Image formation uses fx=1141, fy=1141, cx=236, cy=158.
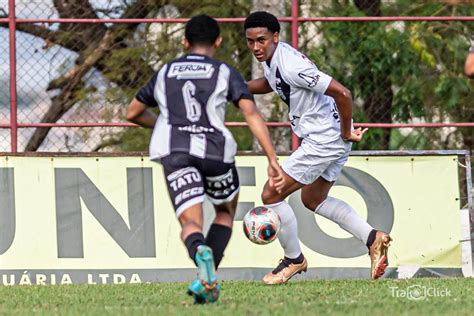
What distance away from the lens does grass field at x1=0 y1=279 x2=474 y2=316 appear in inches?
A: 253

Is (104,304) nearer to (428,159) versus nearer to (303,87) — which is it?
(303,87)

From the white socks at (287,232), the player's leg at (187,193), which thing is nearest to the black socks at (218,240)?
the player's leg at (187,193)

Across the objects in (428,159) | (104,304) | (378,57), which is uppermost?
(378,57)

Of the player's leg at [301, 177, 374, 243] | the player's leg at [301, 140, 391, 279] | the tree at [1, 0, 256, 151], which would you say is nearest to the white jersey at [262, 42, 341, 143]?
the player's leg at [301, 140, 391, 279]

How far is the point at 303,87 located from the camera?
8469 mm

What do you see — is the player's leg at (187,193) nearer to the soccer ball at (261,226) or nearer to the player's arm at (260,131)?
the player's arm at (260,131)

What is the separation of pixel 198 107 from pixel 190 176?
0.41 meters

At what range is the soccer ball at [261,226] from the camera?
8250mm

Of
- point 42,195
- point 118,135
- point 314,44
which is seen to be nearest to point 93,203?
point 42,195

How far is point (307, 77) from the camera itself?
8344 mm

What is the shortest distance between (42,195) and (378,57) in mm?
4914

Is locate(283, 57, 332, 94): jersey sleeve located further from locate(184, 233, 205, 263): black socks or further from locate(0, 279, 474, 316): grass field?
locate(184, 233, 205, 263): black socks

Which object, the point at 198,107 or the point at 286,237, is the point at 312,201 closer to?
the point at 286,237

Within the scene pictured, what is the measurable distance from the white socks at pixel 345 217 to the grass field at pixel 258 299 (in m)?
0.41
